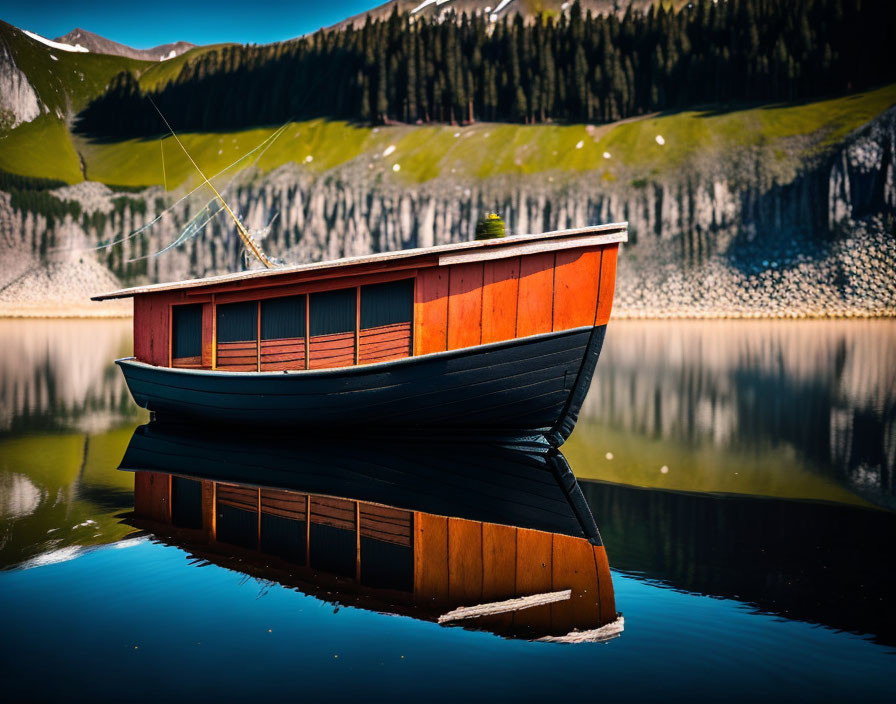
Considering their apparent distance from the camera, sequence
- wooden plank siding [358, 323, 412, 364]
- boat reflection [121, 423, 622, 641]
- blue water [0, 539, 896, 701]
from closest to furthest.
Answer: blue water [0, 539, 896, 701] < boat reflection [121, 423, 622, 641] < wooden plank siding [358, 323, 412, 364]

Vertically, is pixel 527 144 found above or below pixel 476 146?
below

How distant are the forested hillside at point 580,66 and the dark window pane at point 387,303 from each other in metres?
112

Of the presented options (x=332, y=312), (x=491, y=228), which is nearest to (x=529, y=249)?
(x=491, y=228)

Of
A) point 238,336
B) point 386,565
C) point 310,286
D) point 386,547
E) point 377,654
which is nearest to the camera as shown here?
point 377,654

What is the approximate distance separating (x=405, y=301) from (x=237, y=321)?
4.43 m

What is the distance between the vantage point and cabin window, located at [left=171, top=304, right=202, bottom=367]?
18.5m

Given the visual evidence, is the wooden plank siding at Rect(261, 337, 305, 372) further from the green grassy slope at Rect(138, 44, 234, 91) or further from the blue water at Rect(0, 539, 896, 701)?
the green grassy slope at Rect(138, 44, 234, 91)

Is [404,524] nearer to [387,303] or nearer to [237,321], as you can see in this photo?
[387,303]

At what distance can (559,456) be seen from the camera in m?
15.4

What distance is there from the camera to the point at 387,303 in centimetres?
1593

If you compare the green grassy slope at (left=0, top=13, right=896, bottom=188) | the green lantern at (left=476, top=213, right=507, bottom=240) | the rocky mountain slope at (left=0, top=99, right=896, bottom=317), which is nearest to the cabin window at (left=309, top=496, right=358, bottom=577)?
the green lantern at (left=476, top=213, right=507, bottom=240)

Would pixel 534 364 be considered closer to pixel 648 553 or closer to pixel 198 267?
pixel 648 553

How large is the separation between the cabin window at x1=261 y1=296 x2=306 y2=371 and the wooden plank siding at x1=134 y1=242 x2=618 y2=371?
0.13ft

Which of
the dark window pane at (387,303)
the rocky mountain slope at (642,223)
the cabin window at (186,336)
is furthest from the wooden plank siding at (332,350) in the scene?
the rocky mountain slope at (642,223)
